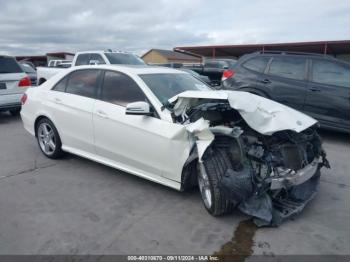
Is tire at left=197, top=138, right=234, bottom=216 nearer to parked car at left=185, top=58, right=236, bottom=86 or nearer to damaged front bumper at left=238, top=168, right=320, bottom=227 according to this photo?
damaged front bumper at left=238, top=168, right=320, bottom=227

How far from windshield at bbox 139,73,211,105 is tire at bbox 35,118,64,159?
1899mm

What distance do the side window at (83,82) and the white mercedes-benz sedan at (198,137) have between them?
0.06 feet

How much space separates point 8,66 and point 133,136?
640 cm

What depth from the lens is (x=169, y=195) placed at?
4098 mm

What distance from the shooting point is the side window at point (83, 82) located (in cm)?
479

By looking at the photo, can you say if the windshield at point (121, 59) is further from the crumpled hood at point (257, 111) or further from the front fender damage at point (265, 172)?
the front fender damage at point (265, 172)

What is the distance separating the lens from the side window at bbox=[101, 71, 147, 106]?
4.26m

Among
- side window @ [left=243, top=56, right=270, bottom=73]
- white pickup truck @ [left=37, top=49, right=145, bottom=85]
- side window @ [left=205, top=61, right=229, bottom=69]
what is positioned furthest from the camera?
side window @ [left=205, top=61, right=229, bottom=69]

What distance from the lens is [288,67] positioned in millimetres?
7105

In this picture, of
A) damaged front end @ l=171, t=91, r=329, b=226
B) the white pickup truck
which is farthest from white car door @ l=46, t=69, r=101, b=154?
the white pickup truck

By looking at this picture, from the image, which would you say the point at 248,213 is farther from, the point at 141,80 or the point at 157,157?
the point at 141,80

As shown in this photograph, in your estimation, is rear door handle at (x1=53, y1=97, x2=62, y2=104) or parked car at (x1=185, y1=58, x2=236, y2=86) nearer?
rear door handle at (x1=53, y1=97, x2=62, y2=104)

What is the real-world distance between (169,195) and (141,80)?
152 centimetres

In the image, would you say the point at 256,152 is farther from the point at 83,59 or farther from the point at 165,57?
the point at 165,57
